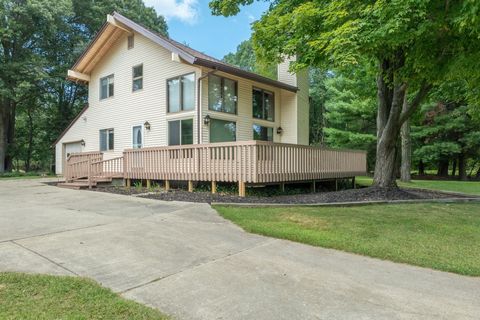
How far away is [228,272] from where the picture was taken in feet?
11.2

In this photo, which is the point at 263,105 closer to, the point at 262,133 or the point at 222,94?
the point at 262,133

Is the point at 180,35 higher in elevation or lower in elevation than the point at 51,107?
higher

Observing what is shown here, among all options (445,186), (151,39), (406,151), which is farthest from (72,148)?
(445,186)

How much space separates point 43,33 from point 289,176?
21.0 meters

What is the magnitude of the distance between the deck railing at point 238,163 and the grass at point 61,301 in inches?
236

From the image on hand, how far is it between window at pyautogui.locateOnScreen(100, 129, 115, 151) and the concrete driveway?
441 inches

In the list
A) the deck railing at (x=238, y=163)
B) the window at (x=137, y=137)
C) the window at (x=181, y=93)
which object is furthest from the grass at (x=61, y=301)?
the window at (x=137, y=137)

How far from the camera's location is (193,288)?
3002mm

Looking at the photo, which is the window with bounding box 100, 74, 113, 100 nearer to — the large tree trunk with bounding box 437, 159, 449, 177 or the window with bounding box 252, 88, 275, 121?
the window with bounding box 252, 88, 275, 121

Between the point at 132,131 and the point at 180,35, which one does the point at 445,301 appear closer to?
the point at 132,131

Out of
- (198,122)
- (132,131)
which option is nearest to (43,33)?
(132,131)

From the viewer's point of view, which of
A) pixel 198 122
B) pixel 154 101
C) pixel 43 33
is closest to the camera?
pixel 198 122

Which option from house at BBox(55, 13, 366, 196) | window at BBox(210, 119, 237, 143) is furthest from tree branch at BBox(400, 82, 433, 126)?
window at BBox(210, 119, 237, 143)

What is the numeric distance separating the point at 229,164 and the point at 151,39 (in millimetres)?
7388
